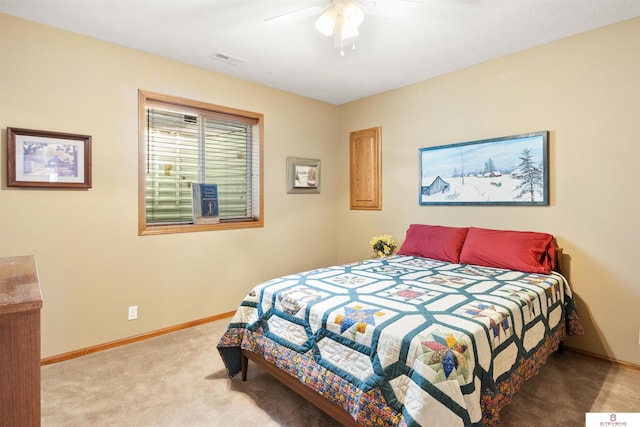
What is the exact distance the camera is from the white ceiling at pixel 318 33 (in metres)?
2.30

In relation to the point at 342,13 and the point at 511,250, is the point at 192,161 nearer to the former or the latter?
the point at 342,13

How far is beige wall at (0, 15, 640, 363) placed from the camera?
8.16ft

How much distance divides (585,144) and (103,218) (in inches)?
156

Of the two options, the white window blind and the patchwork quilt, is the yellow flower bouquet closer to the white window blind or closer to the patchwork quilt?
the patchwork quilt

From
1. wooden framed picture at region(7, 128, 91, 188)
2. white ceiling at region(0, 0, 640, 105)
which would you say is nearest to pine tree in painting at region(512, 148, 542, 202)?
white ceiling at region(0, 0, 640, 105)

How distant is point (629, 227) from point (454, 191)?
136 centimetres

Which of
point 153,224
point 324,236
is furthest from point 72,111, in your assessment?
point 324,236

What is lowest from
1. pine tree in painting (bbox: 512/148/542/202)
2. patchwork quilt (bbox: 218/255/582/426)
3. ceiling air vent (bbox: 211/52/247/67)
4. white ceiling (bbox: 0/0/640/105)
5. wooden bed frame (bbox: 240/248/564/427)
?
wooden bed frame (bbox: 240/248/564/427)

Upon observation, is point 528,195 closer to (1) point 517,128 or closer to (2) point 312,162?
(1) point 517,128

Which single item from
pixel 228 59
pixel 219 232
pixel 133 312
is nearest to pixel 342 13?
pixel 228 59

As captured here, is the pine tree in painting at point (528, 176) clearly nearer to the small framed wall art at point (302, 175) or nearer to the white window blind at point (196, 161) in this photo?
the small framed wall art at point (302, 175)

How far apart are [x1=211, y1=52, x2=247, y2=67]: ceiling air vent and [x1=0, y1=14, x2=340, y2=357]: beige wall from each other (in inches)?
12.4

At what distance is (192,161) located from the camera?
349 centimetres

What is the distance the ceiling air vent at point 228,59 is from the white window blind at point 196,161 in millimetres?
560
